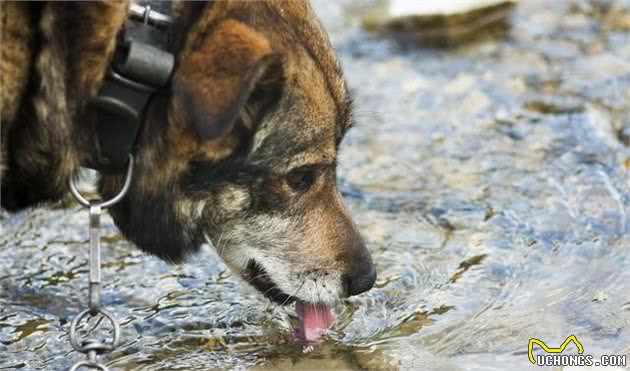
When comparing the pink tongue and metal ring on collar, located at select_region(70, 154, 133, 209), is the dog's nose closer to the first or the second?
the pink tongue

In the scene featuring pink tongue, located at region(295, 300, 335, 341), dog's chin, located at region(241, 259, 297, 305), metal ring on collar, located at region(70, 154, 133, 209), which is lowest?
pink tongue, located at region(295, 300, 335, 341)

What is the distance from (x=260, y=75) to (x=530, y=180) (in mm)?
2559

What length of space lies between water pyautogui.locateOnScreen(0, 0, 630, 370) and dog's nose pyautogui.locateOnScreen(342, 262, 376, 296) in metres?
0.24

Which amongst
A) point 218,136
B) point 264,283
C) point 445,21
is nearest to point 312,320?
point 264,283

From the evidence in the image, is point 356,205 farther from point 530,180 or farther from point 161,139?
→ point 161,139

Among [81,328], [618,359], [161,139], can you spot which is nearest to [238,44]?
[161,139]

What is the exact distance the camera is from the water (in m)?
4.70

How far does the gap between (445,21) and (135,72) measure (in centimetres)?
446

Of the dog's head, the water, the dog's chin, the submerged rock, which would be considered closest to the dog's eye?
the dog's head

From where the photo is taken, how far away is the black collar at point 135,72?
3.89 metres

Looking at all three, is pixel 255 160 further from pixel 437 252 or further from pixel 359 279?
pixel 437 252

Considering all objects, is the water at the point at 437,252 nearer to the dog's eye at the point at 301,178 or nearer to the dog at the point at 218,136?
A: the dog at the point at 218,136

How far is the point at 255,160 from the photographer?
4305 mm

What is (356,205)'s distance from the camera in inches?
235
